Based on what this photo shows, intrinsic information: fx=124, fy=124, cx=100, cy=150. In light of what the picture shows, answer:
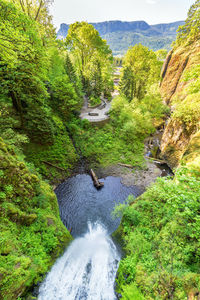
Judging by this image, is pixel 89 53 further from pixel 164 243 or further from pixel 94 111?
pixel 164 243

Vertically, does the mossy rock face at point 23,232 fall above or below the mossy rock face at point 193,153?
below

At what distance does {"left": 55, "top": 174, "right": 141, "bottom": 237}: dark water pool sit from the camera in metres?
10.0

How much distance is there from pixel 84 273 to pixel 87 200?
18.3 feet

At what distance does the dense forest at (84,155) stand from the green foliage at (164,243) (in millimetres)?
38

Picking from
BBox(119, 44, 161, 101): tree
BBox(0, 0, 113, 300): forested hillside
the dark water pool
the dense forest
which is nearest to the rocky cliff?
the dense forest

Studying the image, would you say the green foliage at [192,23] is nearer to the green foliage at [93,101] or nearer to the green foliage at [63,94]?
the green foliage at [63,94]

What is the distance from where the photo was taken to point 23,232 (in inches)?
231

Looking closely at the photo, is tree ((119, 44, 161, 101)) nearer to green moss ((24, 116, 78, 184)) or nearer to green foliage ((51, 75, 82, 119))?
green foliage ((51, 75, 82, 119))

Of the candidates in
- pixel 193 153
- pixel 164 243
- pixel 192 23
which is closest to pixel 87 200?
pixel 164 243

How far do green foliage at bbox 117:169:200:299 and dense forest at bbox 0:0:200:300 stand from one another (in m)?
0.04

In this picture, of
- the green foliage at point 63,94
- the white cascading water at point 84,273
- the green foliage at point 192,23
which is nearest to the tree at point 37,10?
the green foliage at point 63,94

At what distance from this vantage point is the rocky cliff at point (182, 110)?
9.36m

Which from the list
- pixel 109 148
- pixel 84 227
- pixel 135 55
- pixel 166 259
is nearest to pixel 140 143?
pixel 109 148

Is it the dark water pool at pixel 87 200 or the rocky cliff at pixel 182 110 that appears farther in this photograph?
the dark water pool at pixel 87 200
